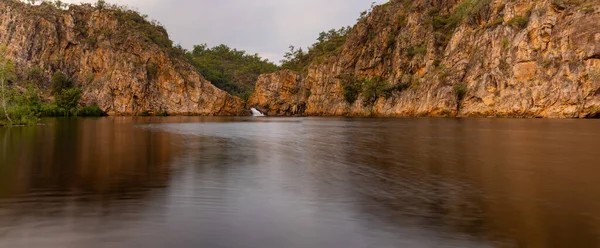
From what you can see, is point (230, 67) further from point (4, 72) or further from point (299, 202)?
point (299, 202)

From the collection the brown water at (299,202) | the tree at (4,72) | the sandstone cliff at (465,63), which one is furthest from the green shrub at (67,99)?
the brown water at (299,202)

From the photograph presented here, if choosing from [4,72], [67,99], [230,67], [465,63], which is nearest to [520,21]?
[465,63]

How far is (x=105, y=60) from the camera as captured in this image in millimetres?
110000

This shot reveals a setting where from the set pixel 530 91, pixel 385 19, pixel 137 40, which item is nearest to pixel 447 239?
pixel 530 91

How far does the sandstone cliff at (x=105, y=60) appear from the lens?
342ft

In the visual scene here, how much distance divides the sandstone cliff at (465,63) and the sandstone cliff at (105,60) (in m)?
30.2

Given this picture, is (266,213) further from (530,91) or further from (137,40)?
(137,40)

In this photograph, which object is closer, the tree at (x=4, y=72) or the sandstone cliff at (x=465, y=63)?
the tree at (x=4, y=72)

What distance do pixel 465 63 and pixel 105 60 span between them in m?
103

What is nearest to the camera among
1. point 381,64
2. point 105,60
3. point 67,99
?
point 67,99

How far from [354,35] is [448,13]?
30.3 metres

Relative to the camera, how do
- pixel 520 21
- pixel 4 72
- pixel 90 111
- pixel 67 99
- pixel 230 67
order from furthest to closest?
pixel 230 67
pixel 90 111
pixel 67 99
pixel 520 21
pixel 4 72

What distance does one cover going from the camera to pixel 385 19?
108 meters

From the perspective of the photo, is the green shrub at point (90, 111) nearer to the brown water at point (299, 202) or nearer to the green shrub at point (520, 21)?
the brown water at point (299, 202)
